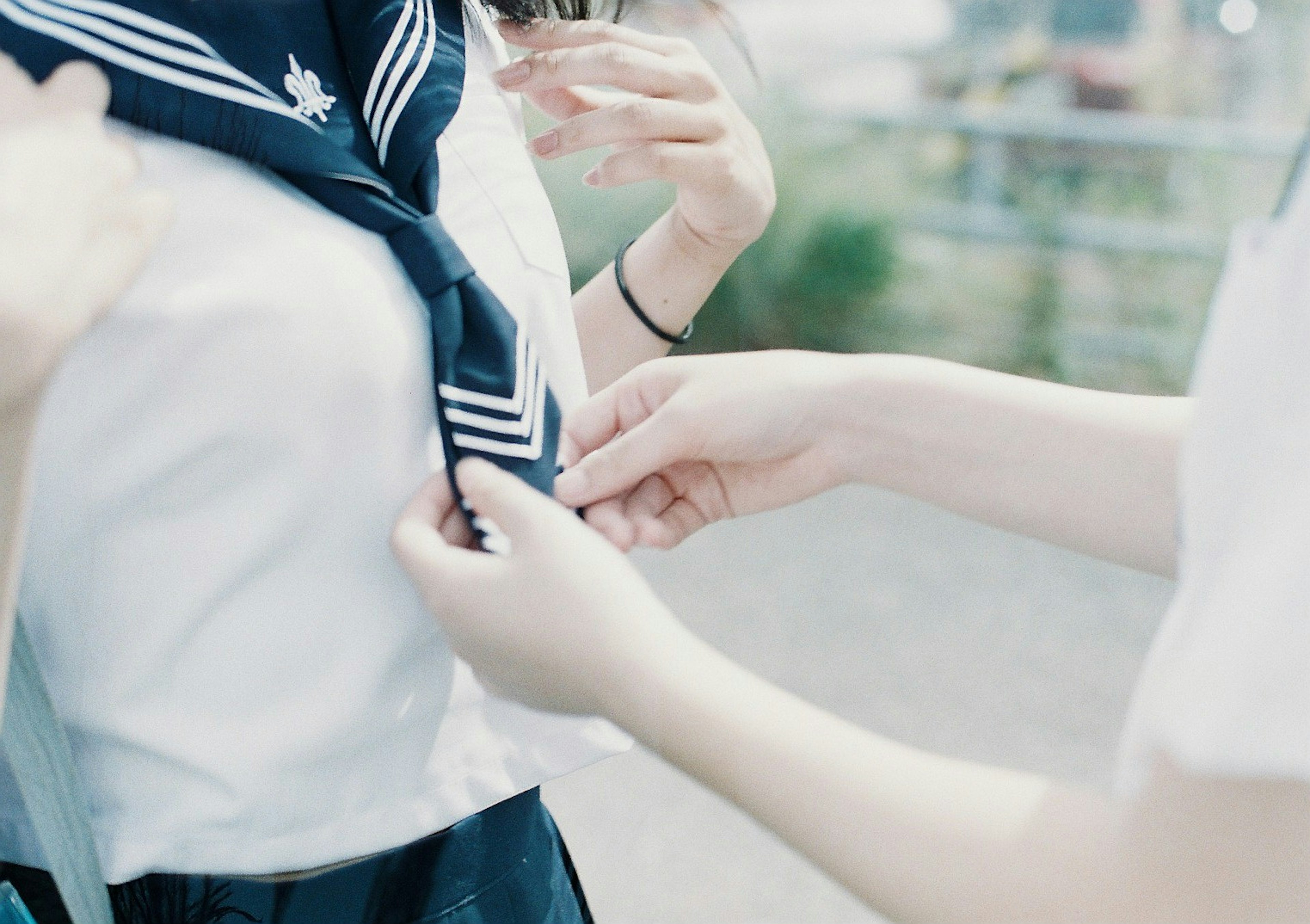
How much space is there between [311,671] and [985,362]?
268 centimetres

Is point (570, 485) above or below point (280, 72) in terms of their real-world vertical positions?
below

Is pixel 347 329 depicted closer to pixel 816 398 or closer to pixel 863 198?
pixel 816 398

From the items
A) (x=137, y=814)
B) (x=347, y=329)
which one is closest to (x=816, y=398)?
(x=347, y=329)

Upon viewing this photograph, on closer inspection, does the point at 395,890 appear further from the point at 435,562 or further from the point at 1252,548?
the point at 1252,548

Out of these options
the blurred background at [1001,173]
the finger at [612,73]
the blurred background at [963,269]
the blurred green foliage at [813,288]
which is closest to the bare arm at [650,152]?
the finger at [612,73]

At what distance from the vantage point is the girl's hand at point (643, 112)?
0.72m

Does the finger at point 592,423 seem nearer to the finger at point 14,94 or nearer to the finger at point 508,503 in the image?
the finger at point 508,503

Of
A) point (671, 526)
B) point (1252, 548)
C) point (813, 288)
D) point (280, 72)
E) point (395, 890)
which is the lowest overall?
point (813, 288)

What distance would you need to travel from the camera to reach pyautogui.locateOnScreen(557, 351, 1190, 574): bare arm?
0.60 meters

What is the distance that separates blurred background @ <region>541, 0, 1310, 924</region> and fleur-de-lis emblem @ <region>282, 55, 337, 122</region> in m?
1.50

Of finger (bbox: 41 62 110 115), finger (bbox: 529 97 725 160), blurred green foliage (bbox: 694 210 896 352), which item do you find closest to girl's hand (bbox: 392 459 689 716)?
finger (bbox: 41 62 110 115)

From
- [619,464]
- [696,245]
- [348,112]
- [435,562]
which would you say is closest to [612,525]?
[619,464]

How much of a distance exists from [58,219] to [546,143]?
1.33 feet

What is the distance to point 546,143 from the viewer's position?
0.73 meters
